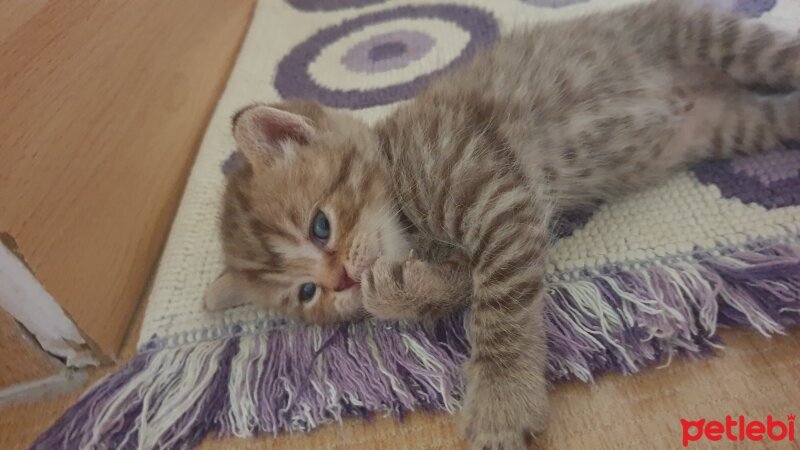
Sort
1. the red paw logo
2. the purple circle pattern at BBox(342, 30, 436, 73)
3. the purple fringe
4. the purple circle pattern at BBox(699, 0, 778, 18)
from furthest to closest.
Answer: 1. the purple circle pattern at BBox(342, 30, 436, 73)
2. the purple circle pattern at BBox(699, 0, 778, 18)
3. the purple fringe
4. the red paw logo

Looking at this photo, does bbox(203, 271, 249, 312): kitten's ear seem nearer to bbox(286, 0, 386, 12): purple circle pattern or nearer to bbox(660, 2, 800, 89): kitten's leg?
bbox(660, 2, 800, 89): kitten's leg

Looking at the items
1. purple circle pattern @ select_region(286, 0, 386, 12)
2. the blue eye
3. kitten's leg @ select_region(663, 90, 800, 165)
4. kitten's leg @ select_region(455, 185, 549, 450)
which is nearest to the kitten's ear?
the blue eye

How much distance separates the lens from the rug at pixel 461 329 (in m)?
0.86

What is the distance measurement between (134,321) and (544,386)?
78 cm

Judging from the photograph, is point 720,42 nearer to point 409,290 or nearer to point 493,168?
point 493,168

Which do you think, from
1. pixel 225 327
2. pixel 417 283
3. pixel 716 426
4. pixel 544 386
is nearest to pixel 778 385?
pixel 716 426

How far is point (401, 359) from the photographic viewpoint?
0.92 meters

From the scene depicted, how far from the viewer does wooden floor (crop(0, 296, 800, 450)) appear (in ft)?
2.51

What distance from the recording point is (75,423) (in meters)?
0.93

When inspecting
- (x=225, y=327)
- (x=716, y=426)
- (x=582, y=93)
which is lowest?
(x=225, y=327)

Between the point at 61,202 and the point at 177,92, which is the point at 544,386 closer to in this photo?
the point at 61,202

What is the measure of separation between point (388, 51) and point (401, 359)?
984 mm

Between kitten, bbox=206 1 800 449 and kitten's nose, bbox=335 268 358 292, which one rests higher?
kitten, bbox=206 1 800 449

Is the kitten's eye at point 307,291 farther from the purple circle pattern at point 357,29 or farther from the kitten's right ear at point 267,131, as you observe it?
the purple circle pattern at point 357,29
